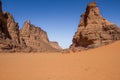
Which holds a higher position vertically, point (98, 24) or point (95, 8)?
point (95, 8)

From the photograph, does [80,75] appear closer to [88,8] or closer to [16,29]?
[88,8]

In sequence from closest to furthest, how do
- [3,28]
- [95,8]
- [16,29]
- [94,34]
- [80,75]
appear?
[80,75]
[94,34]
[95,8]
[3,28]
[16,29]

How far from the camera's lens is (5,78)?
7152 millimetres

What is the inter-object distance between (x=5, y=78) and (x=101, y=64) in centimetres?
414

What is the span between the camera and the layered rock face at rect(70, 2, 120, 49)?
3672 cm

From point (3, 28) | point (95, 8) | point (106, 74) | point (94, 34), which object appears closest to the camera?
point (106, 74)

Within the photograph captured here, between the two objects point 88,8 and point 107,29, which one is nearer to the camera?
point 107,29

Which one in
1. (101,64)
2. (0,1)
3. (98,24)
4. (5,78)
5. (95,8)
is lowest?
(5,78)

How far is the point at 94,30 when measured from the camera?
38875 millimetres

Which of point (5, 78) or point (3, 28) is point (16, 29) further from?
point (5, 78)

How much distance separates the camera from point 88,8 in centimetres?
4344

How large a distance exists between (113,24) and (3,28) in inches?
1124

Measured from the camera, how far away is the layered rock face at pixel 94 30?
36719mm

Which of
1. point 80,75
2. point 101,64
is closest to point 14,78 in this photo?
point 80,75
